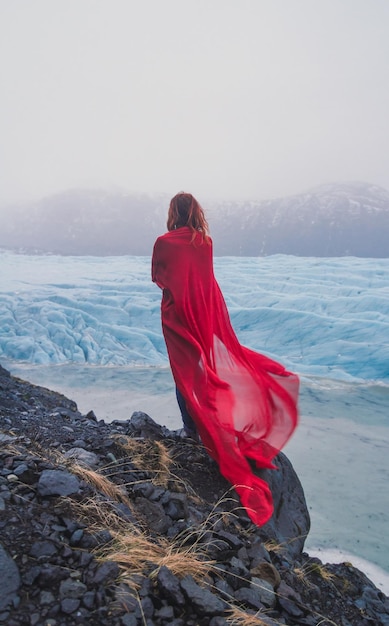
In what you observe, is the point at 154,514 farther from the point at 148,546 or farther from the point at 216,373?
the point at 216,373

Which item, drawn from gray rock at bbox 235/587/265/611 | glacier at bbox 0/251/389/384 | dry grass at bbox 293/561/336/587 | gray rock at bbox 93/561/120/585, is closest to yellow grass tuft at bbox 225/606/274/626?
gray rock at bbox 235/587/265/611

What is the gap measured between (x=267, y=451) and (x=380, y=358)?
24.7 ft

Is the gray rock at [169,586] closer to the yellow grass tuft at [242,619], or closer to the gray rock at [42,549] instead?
the yellow grass tuft at [242,619]

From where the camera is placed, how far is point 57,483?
6.27 ft

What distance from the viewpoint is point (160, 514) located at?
6.99 feet

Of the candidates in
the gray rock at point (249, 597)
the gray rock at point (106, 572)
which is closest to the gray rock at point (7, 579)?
the gray rock at point (106, 572)

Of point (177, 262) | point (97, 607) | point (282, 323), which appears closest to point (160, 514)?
point (97, 607)

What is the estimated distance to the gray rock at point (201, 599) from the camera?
1.48 m

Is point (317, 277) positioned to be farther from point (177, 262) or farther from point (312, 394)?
point (177, 262)

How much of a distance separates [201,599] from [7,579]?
0.60 m

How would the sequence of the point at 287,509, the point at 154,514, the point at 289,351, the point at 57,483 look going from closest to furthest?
the point at 57,483
the point at 154,514
the point at 287,509
the point at 289,351

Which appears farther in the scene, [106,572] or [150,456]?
[150,456]

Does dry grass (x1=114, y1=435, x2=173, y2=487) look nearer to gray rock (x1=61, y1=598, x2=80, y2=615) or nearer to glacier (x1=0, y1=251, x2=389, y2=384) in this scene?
gray rock (x1=61, y1=598, x2=80, y2=615)

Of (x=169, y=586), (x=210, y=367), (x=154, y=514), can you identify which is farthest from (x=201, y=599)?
(x=210, y=367)
